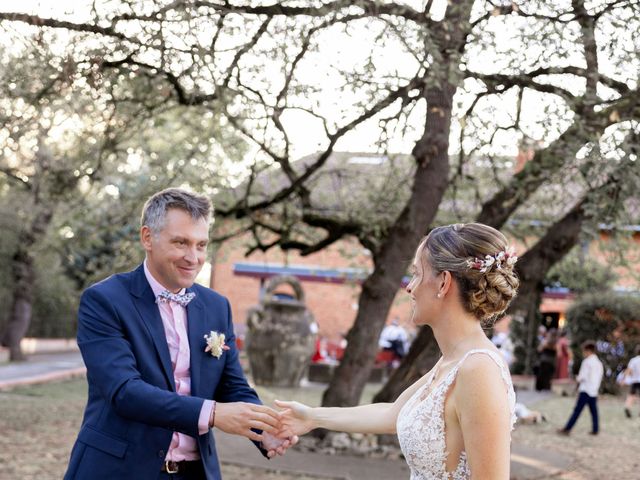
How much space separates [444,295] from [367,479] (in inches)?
322

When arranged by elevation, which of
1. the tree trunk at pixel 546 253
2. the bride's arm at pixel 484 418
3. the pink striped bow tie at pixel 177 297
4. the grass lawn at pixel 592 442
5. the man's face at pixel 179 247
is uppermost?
the tree trunk at pixel 546 253

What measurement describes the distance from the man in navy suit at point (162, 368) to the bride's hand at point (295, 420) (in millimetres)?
62

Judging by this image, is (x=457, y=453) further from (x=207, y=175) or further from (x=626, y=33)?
(x=207, y=175)

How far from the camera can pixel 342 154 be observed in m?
17.1

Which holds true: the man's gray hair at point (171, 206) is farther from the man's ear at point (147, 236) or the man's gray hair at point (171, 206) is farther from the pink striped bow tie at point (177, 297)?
the pink striped bow tie at point (177, 297)

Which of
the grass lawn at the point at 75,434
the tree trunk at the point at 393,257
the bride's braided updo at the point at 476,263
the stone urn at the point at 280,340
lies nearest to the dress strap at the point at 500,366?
the bride's braided updo at the point at 476,263

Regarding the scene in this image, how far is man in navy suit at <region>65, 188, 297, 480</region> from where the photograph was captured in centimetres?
415

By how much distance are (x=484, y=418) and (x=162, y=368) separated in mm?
1565

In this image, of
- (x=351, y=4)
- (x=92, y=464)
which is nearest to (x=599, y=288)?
(x=351, y=4)

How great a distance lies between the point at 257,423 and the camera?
434 cm

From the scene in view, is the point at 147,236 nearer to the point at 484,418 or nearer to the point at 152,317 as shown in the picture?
the point at 152,317

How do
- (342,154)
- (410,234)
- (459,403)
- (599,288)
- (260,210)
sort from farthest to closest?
(599,288)
(342,154)
(260,210)
(410,234)
(459,403)

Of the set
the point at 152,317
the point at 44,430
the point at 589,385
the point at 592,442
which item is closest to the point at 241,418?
the point at 152,317

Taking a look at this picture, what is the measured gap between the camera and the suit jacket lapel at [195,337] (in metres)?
4.39
